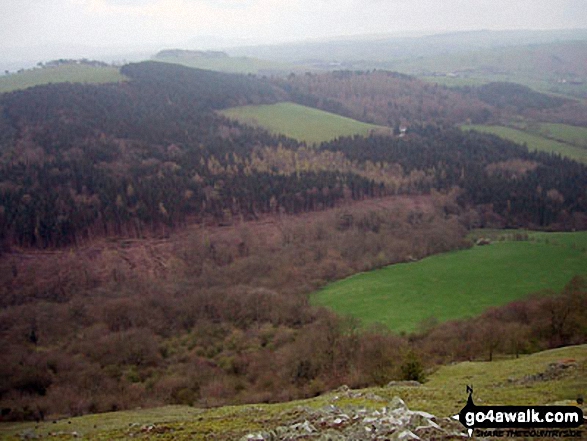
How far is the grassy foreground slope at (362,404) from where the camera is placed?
844 inches

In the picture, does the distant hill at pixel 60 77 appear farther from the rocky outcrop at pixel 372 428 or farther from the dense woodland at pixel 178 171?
the rocky outcrop at pixel 372 428

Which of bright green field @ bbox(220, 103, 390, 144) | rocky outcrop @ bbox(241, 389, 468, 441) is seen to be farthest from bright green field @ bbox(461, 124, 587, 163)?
rocky outcrop @ bbox(241, 389, 468, 441)

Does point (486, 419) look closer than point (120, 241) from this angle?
Yes

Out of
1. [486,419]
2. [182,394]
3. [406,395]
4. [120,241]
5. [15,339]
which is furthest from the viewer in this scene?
[120,241]

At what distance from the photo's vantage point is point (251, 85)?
178 m

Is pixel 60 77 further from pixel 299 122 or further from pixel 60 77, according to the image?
pixel 299 122

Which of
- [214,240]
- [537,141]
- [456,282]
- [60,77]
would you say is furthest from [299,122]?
[456,282]

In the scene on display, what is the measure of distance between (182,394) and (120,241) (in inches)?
1823

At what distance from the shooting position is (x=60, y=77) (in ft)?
549

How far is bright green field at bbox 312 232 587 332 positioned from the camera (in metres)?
52.2

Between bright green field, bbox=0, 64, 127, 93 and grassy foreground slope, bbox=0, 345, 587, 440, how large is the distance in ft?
500

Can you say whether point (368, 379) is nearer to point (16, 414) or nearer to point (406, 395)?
point (406, 395)

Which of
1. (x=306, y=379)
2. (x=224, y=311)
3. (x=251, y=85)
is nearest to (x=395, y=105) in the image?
(x=251, y=85)
